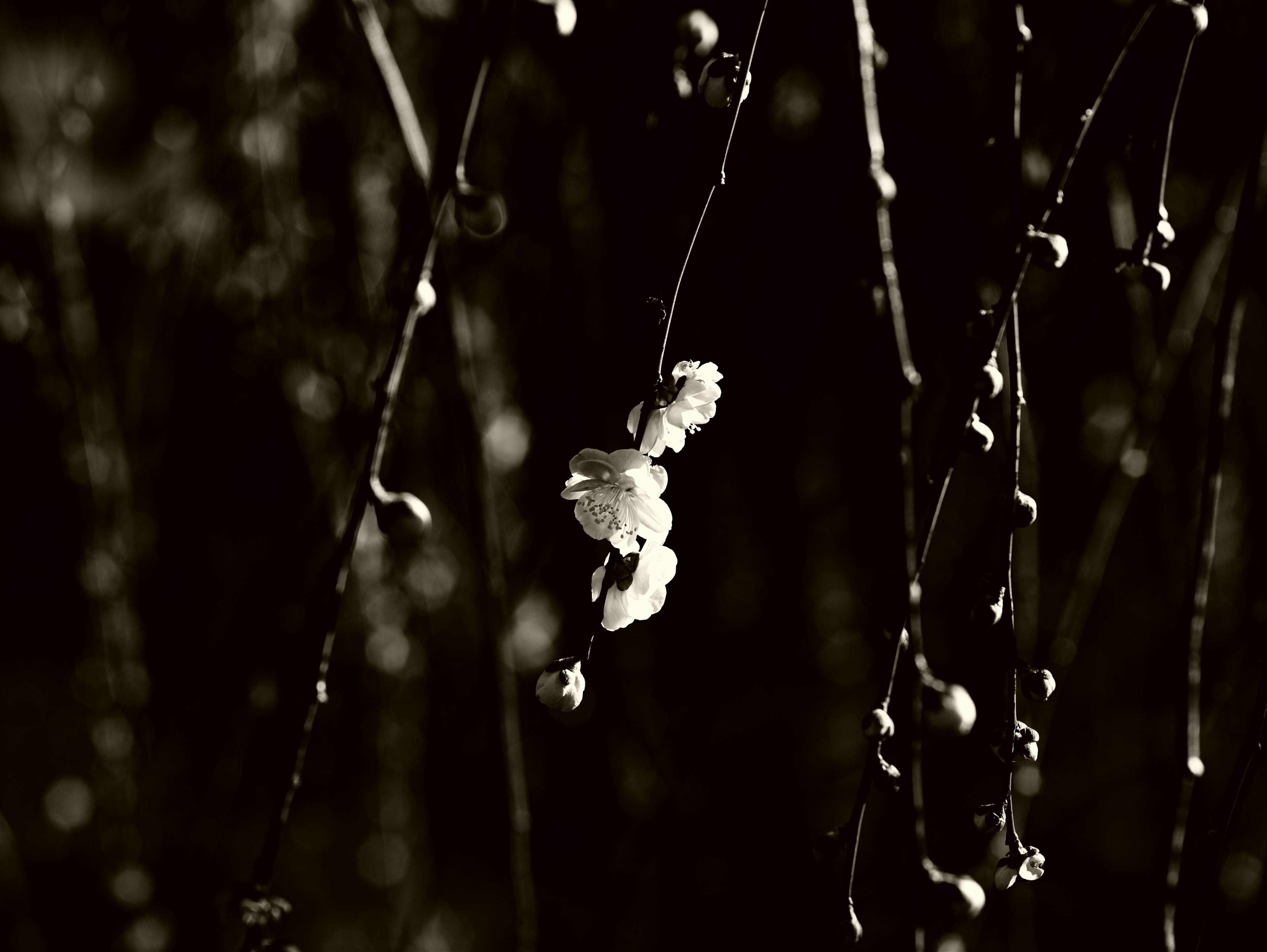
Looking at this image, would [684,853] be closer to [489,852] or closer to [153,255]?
[489,852]

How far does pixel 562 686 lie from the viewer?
451mm

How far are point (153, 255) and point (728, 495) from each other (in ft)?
2.83

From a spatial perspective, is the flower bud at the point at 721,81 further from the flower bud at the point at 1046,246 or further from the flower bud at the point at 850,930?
the flower bud at the point at 850,930

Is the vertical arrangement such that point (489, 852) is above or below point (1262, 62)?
below

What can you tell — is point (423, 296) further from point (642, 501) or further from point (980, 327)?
point (980, 327)

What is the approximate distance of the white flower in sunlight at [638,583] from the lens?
492 millimetres

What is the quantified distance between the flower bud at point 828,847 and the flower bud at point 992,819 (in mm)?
73

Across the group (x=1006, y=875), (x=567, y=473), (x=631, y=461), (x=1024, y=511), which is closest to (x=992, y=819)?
(x=1006, y=875)

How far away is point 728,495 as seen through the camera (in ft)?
4.11

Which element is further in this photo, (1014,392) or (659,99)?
(659,99)

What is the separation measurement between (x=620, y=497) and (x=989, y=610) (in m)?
0.20

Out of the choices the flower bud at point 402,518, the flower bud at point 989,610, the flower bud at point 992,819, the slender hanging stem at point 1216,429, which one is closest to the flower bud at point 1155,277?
the slender hanging stem at point 1216,429

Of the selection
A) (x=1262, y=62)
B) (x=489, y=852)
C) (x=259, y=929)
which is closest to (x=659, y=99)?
(x=1262, y=62)

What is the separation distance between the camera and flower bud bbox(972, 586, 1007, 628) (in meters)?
0.48
